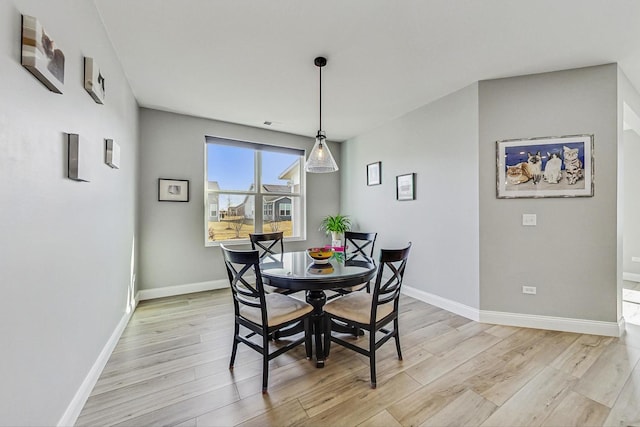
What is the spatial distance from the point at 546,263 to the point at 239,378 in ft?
10.2

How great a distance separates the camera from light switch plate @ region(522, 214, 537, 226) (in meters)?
2.70

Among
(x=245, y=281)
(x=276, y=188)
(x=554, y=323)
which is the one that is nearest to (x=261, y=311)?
(x=245, y=281)

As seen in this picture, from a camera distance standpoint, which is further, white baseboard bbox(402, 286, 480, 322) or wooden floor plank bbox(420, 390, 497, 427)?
white baseboard bbox(402, 286, 480, 322)

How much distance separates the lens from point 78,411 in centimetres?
154

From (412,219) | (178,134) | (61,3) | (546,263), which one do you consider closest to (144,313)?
(178,134)

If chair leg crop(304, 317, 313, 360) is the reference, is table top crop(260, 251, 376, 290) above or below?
above

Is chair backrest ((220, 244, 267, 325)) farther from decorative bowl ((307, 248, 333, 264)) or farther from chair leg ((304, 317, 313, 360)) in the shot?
decorative bowl ((307, 248, 333, 264))

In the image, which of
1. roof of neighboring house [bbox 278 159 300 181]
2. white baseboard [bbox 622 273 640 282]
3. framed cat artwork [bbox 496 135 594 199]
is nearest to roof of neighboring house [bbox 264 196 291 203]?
roof of neighboring house [bbox 278 159 300 181]

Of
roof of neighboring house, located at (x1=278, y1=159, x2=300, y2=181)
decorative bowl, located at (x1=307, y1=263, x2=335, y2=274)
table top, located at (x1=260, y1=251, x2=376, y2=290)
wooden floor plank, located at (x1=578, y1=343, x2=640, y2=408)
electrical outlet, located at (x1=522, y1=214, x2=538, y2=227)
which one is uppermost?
roof of neighboring house, located at (x1=278, y1=159, x2=300, y2=181)

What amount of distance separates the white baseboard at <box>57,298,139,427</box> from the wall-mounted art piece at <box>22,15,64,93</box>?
5.58 feet

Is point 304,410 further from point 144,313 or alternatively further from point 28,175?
point 144,313

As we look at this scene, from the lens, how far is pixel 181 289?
378 centimetres

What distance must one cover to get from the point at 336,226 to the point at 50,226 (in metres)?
3.84

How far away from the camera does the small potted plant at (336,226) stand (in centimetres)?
474
